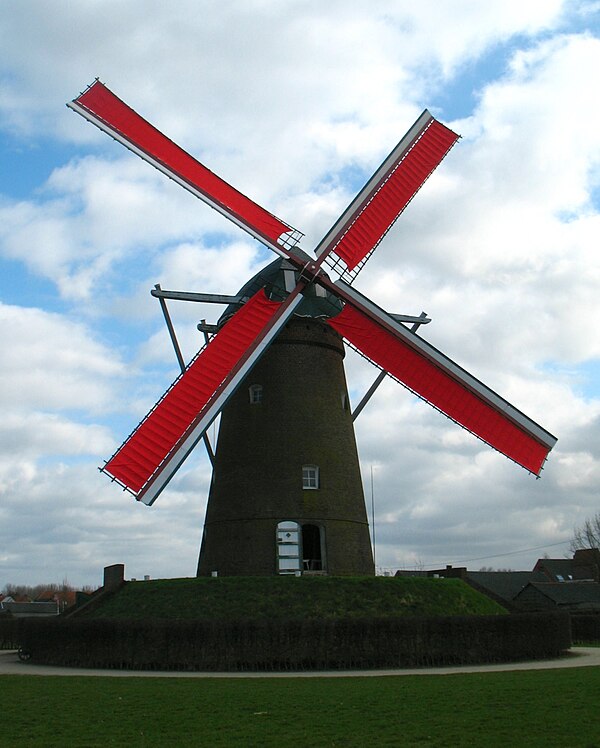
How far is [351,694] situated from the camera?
13.2 meters

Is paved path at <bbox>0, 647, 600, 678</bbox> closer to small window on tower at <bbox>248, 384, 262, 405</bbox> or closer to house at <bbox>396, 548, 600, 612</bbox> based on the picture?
small window on tower at <bbox>248, 384, 262, 405</bbox>

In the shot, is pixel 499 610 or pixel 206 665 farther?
pixel 499 610

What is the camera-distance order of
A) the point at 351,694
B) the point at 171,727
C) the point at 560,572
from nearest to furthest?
1. the point at 171,727
2. the point at 351,694
3. the point at 560,572

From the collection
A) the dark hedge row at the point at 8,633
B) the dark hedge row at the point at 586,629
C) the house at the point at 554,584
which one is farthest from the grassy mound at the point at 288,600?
the house at the point at 554,584

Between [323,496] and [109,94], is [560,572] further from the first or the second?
[109,94]

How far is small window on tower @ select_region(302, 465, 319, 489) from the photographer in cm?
2280

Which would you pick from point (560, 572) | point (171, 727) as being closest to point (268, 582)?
point (171, 727)

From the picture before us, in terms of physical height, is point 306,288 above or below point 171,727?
above

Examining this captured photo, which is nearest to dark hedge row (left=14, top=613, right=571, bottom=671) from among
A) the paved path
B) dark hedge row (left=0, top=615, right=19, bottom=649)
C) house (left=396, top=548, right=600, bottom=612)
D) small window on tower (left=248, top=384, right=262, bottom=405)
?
the paved path

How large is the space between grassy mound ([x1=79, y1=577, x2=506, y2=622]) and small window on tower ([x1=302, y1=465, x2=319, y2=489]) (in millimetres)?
2740

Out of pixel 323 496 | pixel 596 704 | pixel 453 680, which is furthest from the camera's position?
pixel 323 496

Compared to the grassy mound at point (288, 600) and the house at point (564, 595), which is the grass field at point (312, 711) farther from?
the house at point (564, 595)

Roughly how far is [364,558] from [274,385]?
5754 mm

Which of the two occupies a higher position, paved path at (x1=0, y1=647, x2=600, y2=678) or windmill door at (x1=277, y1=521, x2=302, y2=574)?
windmill door at (x1=277, y1=521, x2=302, y2=574)
